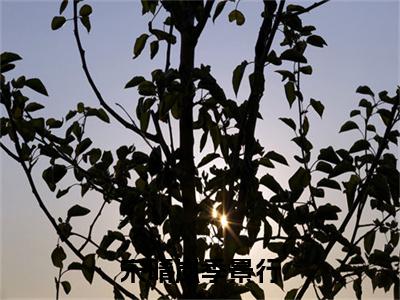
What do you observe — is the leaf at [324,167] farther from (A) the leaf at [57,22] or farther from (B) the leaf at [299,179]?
(A) the leaf at [57,22]

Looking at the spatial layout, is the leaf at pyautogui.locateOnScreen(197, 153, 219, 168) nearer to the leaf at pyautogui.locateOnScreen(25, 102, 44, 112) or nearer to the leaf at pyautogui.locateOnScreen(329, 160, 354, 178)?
the leaf at pyautogui.locateOnScreen(329, 160, 354, 178)

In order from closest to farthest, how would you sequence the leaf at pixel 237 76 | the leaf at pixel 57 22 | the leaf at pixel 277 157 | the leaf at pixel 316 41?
1. the leaf at pixel 237 76
2. the leaf at pixel 277 157
3. the leaf at pixel 316 41
4. the leaf at pixel 57 22

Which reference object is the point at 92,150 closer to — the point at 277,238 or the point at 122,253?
the point at 122,253

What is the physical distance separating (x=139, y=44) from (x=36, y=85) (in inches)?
15.2

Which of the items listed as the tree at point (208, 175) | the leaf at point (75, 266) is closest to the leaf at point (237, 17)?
the tree at point (208, 175)

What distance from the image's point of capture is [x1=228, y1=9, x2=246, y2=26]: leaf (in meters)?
2.26

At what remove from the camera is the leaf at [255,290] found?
1.95m

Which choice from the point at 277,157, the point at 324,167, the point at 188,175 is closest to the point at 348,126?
the point at 324,167

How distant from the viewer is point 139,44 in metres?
2.07

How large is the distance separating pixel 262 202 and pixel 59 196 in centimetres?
75

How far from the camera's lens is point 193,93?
187 centimetres

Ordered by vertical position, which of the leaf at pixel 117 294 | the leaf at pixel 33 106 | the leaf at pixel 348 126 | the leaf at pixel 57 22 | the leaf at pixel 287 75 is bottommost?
the leaf at pixel 117 294

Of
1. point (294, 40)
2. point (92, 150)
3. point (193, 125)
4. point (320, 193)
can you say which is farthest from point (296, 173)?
point (92, 150)

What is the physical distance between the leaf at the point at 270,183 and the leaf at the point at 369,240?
46 cm
